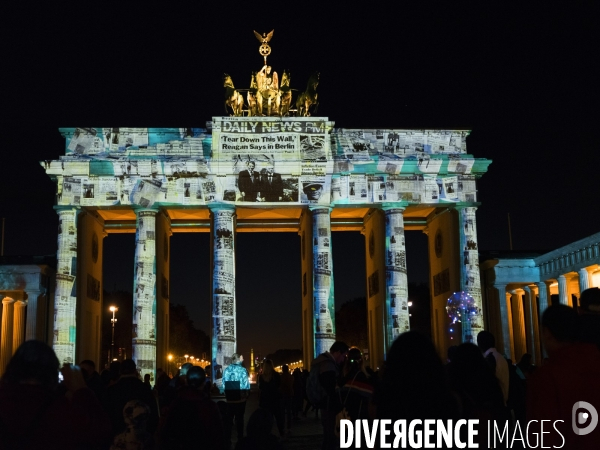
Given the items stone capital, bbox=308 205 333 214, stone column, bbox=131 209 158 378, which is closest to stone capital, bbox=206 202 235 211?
stone column, bbox=131 209 158 378

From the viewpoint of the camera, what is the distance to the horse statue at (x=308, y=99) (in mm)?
47688

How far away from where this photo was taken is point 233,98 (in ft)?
158

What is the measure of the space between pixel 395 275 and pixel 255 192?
10.2 meters

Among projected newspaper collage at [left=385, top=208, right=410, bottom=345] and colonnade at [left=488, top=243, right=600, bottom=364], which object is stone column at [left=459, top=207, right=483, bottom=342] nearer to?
projected newspaper collage at [left=385, top=208, right=410, bottom=345]

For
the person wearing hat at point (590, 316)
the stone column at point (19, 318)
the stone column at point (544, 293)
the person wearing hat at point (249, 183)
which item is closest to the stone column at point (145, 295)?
the person wearing hat at point (249, 183)

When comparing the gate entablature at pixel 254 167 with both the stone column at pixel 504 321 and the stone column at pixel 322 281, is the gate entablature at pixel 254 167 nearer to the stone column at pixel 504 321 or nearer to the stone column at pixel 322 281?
the stone column at pixel 322 281

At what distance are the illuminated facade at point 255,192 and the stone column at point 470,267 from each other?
0.23 ft

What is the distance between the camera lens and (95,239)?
50531 mm

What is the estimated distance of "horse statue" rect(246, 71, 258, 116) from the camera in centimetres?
4800

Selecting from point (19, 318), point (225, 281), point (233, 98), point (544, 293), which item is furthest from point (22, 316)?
point (544, 293)

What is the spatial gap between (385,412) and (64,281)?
4240 cm

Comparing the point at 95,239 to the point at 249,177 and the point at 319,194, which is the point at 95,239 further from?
the point at 319,194

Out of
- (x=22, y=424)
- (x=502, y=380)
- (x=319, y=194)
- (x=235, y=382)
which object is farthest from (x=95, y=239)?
(x=22, y=424)

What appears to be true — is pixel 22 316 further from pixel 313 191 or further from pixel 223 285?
pixel 313 191
